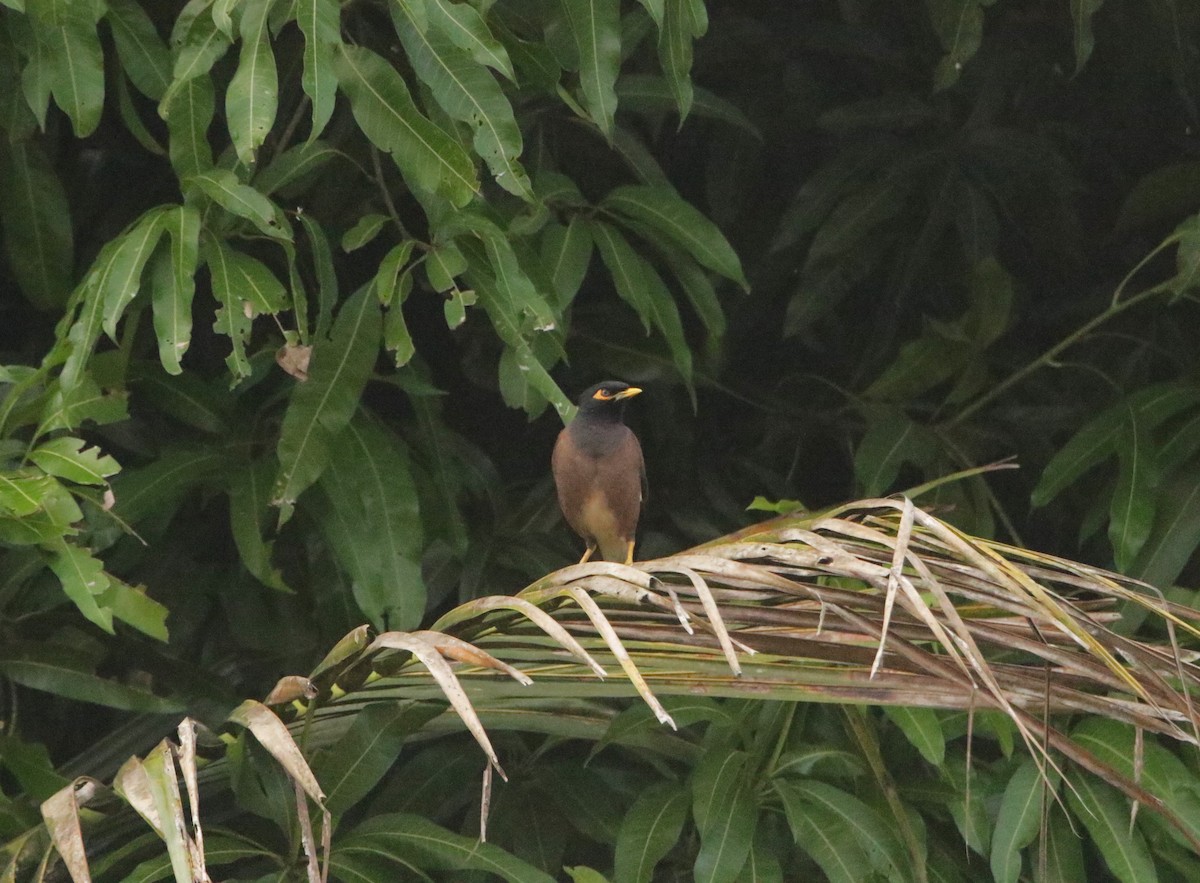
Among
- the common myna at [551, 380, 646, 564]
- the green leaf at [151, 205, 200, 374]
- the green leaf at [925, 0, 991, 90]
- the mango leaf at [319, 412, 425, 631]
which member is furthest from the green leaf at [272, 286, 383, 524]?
the green leaf at [925, 0, 991, 90]

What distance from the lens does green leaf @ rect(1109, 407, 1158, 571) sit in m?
3.65

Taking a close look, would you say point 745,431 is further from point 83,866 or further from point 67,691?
point 83,866

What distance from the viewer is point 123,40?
3.06 metres

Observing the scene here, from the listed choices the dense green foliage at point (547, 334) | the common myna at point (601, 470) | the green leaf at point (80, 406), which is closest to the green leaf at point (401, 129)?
the dense green foliage at point (547, 334)

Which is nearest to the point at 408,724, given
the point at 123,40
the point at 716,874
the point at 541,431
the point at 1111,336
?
the point at 716,874

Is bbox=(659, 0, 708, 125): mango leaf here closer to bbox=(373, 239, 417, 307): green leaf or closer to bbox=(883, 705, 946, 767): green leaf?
bbox=(373, 239, 417, 307): green leaf

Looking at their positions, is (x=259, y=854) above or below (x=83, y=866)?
below

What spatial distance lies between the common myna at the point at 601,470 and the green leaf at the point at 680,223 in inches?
25.2

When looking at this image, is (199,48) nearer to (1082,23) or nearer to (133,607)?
(133,607)

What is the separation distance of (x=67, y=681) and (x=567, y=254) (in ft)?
4.60

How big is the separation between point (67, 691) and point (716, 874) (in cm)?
134

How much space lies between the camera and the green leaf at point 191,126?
2.88 meters

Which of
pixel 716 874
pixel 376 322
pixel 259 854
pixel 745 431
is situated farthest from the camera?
pixel 745 431

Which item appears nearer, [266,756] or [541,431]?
[266,756]
